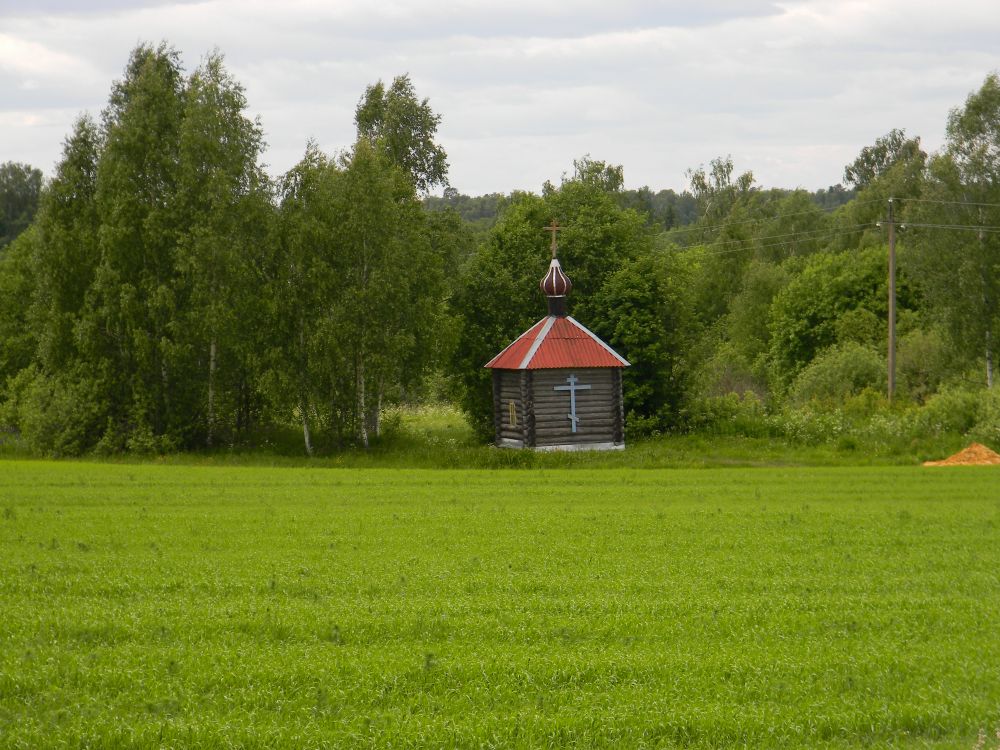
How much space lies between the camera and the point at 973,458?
3412 centimetres

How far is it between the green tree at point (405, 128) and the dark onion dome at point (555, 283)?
35.9ft

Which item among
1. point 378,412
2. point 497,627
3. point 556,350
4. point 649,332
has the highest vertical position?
point 649,332

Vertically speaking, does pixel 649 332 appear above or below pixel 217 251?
below

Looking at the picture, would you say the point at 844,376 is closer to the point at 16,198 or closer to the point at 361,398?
the point at 361,398

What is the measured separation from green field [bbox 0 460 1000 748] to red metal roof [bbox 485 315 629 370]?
16771 mm

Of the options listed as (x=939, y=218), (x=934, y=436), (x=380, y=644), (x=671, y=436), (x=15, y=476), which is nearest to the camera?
(x=380, y=644)

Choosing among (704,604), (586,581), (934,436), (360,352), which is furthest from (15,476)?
(934,436)

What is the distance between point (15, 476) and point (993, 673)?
24.5m

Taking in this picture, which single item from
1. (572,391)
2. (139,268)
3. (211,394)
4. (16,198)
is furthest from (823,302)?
(16,198)

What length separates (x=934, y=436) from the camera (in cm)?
3769

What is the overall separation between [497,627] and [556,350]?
27.6 meters

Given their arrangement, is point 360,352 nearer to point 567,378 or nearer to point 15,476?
point 567,378

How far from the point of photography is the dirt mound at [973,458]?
111ft

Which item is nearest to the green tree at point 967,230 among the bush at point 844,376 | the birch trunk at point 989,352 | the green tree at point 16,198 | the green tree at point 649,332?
the birch trunk at point 989,352
